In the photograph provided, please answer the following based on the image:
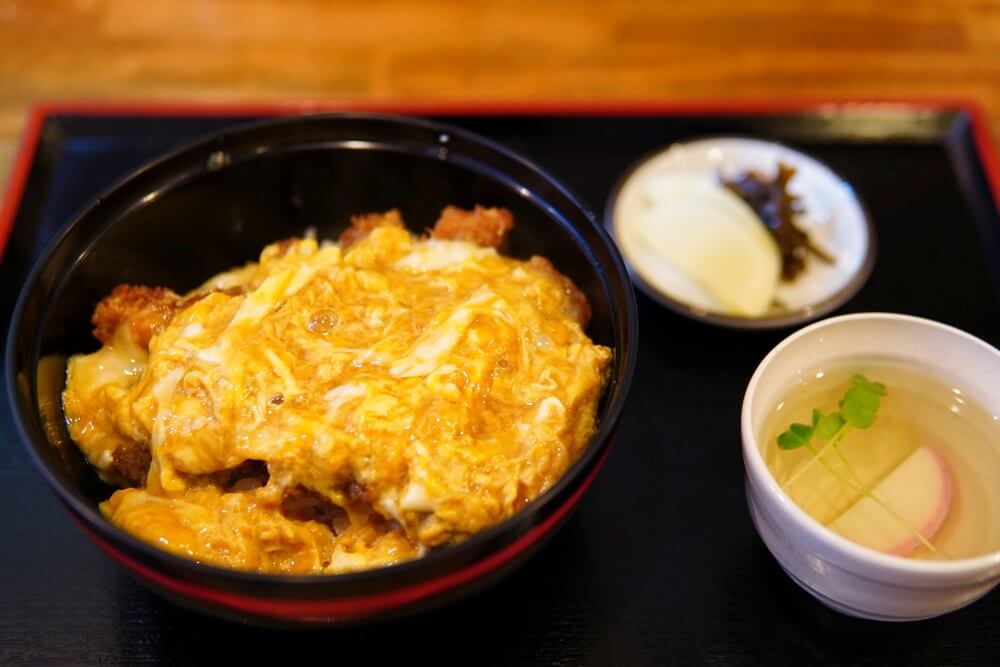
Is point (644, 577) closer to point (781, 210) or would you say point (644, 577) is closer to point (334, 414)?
point (334, 414)

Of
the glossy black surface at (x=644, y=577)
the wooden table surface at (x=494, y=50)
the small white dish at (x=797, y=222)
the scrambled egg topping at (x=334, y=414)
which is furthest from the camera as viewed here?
the wooden table surface at (x=494, y=50)

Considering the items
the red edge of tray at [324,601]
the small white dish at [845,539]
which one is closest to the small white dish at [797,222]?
the small white dish at [845,539]

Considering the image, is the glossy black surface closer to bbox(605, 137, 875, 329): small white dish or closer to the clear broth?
bbox(605, 137, 875, 329): small white dish

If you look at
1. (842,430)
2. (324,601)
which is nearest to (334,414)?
(324,601)

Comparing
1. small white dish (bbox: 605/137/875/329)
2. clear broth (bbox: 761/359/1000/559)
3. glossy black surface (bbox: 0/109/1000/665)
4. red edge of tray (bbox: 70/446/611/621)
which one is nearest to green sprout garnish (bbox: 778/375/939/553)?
clear broth (bbox: 761/359/1000/559)

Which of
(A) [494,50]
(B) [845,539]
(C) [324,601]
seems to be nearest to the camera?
(C) [324,601]

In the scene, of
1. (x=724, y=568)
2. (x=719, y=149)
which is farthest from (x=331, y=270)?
(x=719, y=149)

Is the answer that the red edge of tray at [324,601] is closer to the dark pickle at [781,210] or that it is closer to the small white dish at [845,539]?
the small white dish at [845,539]
